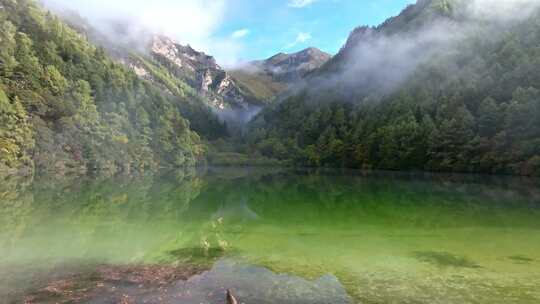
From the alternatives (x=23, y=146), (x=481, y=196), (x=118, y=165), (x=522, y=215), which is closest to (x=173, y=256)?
(x=522, y=215)

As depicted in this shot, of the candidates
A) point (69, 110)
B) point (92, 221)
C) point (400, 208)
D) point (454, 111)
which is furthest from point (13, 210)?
Result: point (454, 111)

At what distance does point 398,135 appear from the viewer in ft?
411

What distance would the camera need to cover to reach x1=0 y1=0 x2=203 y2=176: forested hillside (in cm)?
8419

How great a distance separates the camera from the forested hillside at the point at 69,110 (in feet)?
276

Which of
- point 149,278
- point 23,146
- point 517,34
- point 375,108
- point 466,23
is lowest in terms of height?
point 149,278

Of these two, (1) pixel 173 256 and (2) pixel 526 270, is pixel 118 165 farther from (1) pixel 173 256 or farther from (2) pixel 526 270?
(2) pixel 526 270

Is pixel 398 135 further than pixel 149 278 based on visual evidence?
Yes

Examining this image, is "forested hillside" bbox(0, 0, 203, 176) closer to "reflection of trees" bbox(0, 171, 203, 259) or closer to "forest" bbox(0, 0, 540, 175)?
"forest" bbox(0, 0, 540, 175)

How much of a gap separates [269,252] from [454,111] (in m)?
110

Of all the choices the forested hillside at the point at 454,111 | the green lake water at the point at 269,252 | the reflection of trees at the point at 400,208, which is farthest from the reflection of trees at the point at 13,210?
the forested hillside at the point at 454,111

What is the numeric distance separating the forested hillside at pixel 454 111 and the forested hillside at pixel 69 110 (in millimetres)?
63440

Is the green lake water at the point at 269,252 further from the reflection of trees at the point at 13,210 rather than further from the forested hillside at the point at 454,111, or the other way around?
the forested hillside at the point at 454,111

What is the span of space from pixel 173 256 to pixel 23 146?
240ft

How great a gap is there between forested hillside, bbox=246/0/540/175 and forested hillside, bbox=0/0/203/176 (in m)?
63.4
